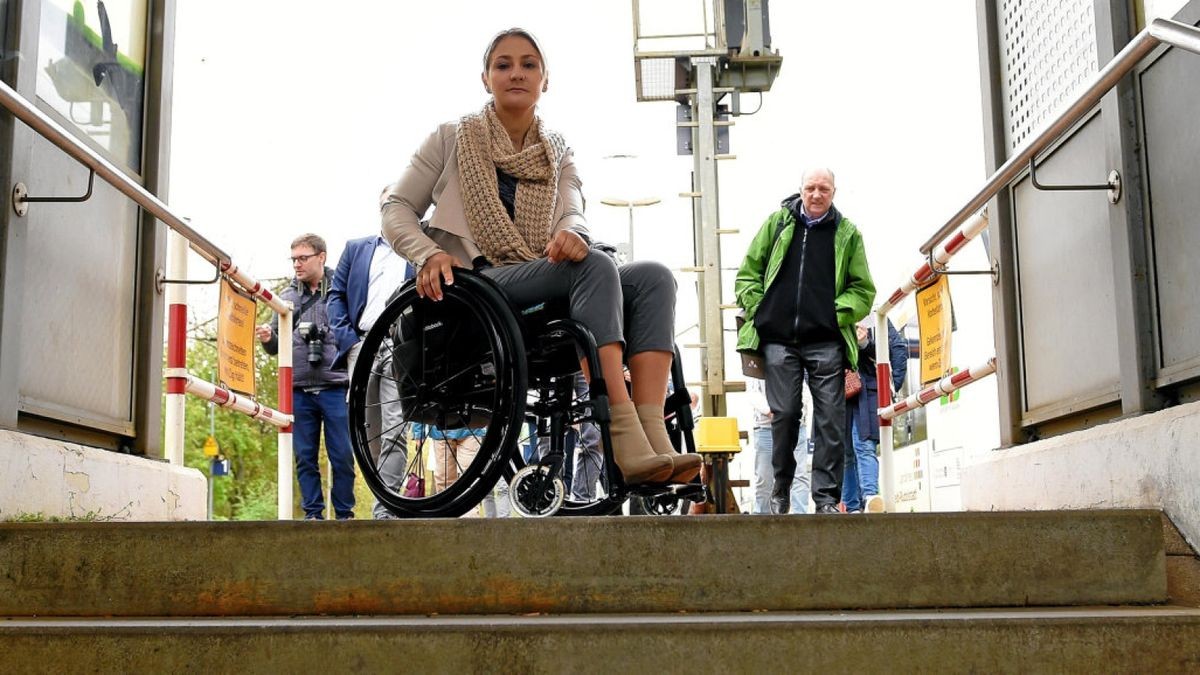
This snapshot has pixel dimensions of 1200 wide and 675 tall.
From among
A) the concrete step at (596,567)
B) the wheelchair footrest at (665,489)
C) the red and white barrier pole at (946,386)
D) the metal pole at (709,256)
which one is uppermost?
the metal pole at (709,256)

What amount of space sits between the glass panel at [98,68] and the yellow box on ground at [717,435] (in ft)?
11.7

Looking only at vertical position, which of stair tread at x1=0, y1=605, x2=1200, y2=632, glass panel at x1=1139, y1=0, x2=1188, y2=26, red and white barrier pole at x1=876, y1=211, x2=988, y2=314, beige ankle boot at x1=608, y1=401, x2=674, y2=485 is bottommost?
stair tread at x1=0, y1=605, x2=1200, y2=632

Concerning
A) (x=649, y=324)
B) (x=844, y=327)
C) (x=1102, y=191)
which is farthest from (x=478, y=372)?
(x=844, y=327)

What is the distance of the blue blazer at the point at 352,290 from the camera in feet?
18.0

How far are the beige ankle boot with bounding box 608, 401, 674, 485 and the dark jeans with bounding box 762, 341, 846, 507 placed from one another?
6.78 ft

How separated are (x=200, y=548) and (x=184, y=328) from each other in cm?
186

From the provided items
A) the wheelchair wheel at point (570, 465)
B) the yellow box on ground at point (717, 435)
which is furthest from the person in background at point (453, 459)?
the yellow box on ground at point (717, 435)

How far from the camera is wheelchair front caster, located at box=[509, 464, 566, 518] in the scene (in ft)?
11.3

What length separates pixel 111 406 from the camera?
3773mm

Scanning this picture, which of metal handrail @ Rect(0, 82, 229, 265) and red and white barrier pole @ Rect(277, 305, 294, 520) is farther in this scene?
red and white barrier pole @ Rect(277, 305, 294, 520)

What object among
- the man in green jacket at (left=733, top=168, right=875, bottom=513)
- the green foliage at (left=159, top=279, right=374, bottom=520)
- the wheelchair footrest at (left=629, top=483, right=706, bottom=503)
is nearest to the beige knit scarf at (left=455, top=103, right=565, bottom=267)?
the wheelchair footrest at (left=629, top=483, right=706, bottom=503)

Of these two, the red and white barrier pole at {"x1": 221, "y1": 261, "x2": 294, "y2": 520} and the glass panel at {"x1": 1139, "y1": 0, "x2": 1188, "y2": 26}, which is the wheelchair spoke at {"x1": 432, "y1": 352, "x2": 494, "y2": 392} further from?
the glass panel at {"x1": 1139, "y1": 0, "x2": 1188, "y2": 26}

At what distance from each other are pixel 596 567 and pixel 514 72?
164 centimetres

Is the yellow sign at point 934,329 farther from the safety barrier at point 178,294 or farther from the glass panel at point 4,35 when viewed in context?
the glass panel at point 4,35
